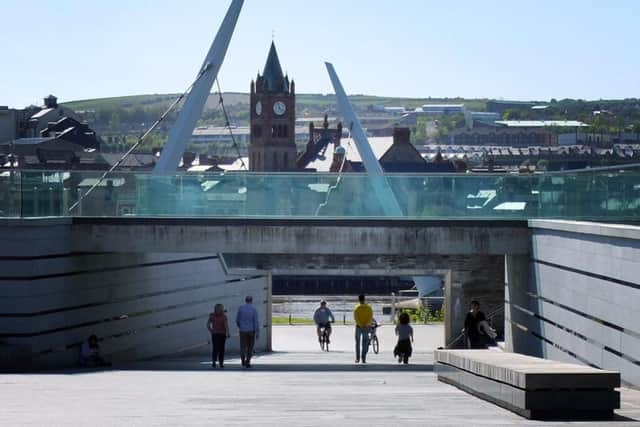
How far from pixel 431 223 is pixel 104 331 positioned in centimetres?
577

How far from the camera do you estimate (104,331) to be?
85.4 feet

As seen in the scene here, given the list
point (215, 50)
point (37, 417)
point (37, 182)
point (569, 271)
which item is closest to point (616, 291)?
point (569, 271)

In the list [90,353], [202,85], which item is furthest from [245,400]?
[202,85]

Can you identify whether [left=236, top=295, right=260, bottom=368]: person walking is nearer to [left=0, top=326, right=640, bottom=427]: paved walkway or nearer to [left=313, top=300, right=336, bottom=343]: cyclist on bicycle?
[left=0, top=326, right=640, bottom=427]: paved walkway

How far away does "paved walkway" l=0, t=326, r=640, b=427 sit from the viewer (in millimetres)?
12719

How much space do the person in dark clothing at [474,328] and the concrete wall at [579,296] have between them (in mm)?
1071

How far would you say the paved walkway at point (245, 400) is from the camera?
1272 centimetres

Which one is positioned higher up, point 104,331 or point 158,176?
point 158,176

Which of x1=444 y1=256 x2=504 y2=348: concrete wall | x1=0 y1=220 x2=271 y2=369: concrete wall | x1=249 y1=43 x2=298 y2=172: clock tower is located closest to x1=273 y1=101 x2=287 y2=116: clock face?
x1=249 y1=43 x2=298 y2=172: clock tower

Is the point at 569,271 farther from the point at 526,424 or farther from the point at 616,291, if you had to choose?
the point at 526,424

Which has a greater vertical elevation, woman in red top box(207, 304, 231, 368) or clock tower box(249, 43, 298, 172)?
clock tower box(249, 43, 298, 172)

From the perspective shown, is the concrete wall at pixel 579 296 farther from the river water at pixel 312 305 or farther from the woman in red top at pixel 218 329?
the river water at pixel 312 305

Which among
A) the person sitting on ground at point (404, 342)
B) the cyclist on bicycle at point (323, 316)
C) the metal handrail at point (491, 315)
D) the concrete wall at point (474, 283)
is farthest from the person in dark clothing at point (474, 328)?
the cyclist on bicycle at point (323, 316)

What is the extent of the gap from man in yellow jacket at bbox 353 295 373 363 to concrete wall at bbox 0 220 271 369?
14.4ft
